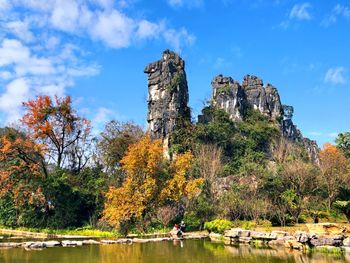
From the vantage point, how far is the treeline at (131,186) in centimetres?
2211

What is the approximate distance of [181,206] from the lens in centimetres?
2484

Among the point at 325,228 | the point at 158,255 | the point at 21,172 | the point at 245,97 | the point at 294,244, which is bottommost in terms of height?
the point at 158,255

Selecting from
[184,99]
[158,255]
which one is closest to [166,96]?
[184,99]

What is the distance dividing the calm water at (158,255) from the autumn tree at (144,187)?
517 cm

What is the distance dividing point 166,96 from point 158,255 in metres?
30.0

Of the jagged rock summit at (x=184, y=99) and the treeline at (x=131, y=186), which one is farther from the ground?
the jagged rock summit at (x=184, y=99)

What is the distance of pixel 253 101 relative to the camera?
52.4 meters

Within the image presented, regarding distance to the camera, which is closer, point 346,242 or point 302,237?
point 346,242

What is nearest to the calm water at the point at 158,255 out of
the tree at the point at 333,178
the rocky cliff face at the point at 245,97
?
the tree at the point at 333,178

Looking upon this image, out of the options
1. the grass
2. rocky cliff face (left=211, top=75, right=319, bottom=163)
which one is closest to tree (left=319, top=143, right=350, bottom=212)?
the grass

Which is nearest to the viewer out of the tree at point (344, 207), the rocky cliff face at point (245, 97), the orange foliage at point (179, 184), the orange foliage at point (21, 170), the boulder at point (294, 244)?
the boulder at point (294, 244)

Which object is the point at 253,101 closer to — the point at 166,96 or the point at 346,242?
the point at 166,96

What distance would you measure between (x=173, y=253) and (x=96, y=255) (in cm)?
289

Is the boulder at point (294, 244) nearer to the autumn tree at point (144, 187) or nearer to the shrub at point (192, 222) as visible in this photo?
the autumn tree at point (144, 187)
